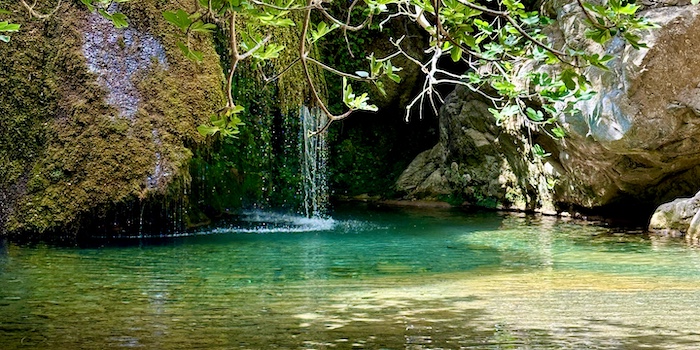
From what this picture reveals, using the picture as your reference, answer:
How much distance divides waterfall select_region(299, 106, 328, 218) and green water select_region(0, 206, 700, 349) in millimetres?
2927

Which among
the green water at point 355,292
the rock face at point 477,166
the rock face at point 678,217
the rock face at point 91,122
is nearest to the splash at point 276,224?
the green water at point 355,292

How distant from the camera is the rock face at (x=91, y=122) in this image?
31.0 feet

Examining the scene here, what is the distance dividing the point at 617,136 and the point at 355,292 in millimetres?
5196

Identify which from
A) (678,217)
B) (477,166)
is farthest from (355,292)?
(477,166)

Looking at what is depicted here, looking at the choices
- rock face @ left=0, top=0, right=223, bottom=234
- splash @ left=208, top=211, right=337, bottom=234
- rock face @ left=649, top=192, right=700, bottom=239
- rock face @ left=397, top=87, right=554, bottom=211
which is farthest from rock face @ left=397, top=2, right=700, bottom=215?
rock face @ left=0, top=0, right=223, bottom=234

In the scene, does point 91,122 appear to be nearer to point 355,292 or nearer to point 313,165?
point 313,165

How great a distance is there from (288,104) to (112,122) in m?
2.92

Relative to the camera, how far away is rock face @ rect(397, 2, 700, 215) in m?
9.37

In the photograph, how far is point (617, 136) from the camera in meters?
9.94

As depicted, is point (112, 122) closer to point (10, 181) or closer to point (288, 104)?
point (10, 181)

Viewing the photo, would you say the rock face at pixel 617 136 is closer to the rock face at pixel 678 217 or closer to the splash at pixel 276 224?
the rock face at pixel 678 217

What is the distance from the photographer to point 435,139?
1602 centimetres

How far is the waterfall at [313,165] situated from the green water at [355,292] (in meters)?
2.93

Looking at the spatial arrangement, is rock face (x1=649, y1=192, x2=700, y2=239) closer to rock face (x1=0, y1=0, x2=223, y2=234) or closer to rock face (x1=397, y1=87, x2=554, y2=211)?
rock face (x1=397, y1=87, x2=554, y2=211)
